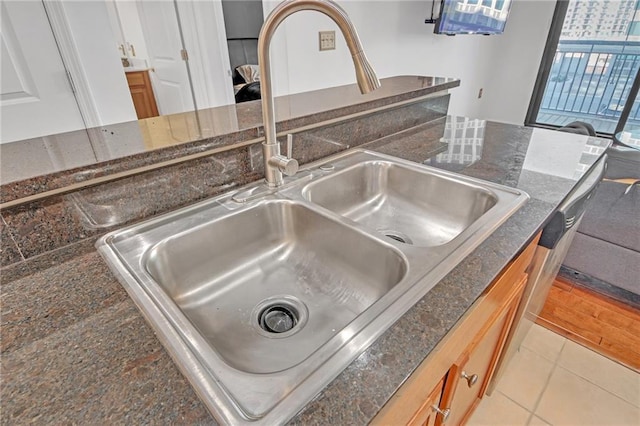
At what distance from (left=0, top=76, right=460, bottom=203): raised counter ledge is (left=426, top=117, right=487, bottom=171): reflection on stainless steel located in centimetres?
29

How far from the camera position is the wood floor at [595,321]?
1487mm

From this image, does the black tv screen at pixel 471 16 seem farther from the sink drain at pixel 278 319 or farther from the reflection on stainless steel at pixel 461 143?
the sink drain at pixel 278 319

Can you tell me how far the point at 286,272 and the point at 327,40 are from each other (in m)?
2.03

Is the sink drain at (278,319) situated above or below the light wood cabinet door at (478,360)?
above

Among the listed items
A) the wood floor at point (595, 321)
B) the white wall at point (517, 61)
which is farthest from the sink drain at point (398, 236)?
the white wall at point (517, 61)

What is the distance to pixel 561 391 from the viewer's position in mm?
1346

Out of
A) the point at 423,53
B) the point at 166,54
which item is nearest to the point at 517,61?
the point at 423,53

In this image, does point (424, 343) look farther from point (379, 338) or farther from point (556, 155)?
point (556, 155)

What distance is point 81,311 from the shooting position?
51 cm

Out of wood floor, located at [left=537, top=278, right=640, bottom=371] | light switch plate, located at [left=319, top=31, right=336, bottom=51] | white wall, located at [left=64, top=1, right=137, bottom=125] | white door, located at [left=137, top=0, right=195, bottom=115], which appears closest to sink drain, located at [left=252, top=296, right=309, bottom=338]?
wood floor, located at [left=537, top=278, right=640, bottom=371]

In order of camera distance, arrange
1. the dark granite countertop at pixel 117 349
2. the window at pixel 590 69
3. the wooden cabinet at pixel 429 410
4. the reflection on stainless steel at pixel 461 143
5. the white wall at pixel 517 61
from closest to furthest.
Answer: the dark granite countertop at pixel 117 349 → the wooden cabinet at pixel 429 410 → the reflection on stainless steel at pixel 461 143 → the window at pixel 590 69 → the white wall at pixel 517 61

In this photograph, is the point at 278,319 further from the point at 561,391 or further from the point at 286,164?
the point at 561,391

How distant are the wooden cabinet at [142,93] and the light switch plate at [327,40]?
1.86 metres

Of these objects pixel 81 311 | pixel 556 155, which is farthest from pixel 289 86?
pixel 81 311
